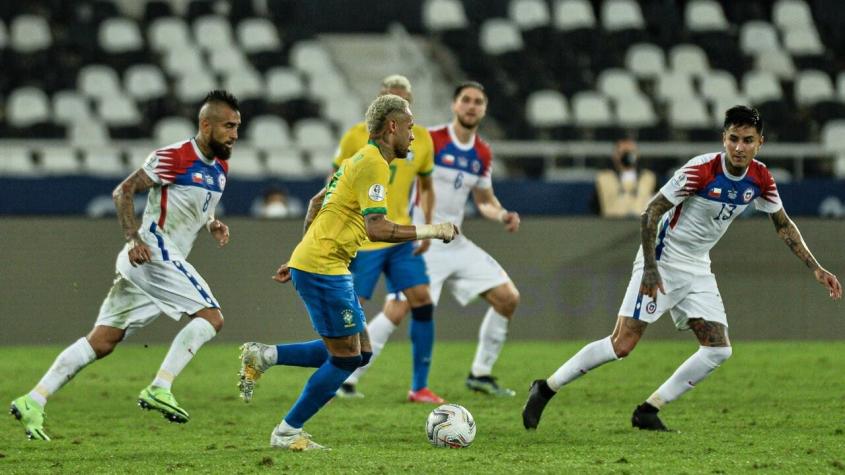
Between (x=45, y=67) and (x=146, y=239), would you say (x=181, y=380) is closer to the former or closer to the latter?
(x=146, y=239)

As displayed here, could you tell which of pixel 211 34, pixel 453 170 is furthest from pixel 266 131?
pixel 453 170

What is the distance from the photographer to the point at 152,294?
8742 millimetres

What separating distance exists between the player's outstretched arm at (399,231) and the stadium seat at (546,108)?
13.9 meters

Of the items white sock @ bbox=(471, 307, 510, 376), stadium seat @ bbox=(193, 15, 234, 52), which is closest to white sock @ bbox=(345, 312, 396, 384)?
white sock @ bbox=(471, 307, 510, 376)

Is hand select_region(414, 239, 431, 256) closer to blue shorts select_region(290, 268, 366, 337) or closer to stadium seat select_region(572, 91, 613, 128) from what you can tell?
blue shorts select_region(290, 268, 366, 337)

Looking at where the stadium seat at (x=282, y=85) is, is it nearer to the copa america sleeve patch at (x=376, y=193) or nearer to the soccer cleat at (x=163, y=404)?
the soccer cleat at (x=163, y=404)

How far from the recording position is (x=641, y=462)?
7.37 meters

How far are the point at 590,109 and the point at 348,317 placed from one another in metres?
14.5

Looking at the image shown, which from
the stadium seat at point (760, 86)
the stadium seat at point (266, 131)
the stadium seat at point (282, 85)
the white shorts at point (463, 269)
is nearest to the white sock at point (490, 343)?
the white shorts at point (463, 269)

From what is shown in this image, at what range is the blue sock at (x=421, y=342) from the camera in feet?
34.9

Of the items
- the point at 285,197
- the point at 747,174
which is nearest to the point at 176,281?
the point at 747,174

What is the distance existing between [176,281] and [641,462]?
314cm

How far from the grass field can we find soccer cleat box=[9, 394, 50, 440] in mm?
68

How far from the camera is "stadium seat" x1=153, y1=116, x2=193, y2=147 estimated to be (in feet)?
63.2
